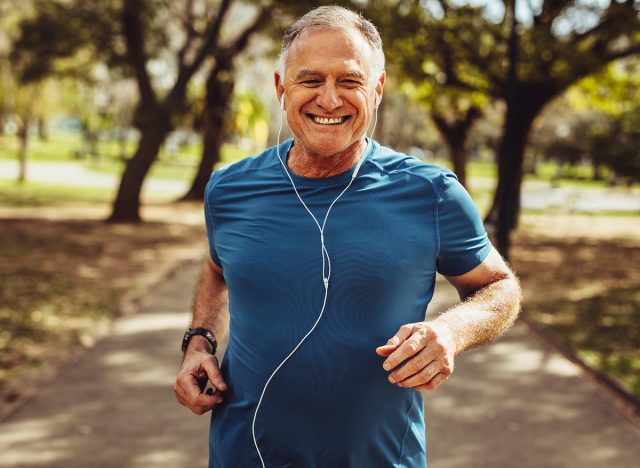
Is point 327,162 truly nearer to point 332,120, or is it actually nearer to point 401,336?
point 332,120

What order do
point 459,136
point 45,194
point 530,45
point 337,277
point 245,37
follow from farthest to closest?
point 459,136
point 45,194
point 245,37
point 530,45
point 337,277

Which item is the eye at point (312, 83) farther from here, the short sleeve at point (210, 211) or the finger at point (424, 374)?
the finger at point (424, 374)

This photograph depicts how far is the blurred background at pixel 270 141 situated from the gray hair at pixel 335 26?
169 inches

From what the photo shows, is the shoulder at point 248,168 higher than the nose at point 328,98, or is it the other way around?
the nose at point 328,98

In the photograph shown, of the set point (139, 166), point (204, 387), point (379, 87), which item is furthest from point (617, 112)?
point (204, 387)

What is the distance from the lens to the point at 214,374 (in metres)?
2.26

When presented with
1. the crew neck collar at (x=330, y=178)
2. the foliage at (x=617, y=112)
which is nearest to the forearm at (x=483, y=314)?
the crew neck collar at (x=330, y=178)

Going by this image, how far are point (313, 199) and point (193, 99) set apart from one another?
39.8m

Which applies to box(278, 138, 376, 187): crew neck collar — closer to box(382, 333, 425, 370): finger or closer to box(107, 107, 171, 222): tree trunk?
box(382, 333, 425, 370): finger

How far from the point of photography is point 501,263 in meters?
2.21

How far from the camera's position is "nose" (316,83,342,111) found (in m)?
2.09

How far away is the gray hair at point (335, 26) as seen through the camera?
83.0 inches

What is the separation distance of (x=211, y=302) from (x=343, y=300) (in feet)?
2.45

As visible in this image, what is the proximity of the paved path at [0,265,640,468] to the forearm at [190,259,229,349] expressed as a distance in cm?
224
